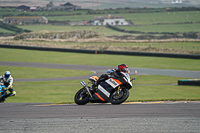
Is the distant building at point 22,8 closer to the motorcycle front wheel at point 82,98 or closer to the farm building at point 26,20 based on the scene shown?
the farm building at point 26,20

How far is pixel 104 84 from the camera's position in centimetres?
1387

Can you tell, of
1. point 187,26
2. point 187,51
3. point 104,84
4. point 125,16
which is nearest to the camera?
point 104,84

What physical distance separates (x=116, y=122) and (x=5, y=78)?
792 centimetres

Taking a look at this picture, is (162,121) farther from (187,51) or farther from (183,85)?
(187,51)

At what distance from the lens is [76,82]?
31.4 metres

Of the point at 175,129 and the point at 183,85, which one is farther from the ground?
the point at 175,129

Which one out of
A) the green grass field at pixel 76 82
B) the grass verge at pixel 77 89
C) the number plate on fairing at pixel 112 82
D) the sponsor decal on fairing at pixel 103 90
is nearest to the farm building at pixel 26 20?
the green grass field at pixel 76 82

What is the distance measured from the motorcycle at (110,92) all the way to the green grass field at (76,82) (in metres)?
3.74

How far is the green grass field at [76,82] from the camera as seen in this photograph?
21.8 m

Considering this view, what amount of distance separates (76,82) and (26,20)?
85.7 metres

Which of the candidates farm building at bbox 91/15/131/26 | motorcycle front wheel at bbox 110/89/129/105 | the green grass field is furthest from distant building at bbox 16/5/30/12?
motorcycle front wheel at bbox 110/89/129/105

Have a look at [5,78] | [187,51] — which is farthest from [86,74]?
[187,51]

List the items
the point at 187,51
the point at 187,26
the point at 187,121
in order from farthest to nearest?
1. the point at 187,26
2. the point at 187,51
3. the point at 187,121

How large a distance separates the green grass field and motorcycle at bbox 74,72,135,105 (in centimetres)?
374
